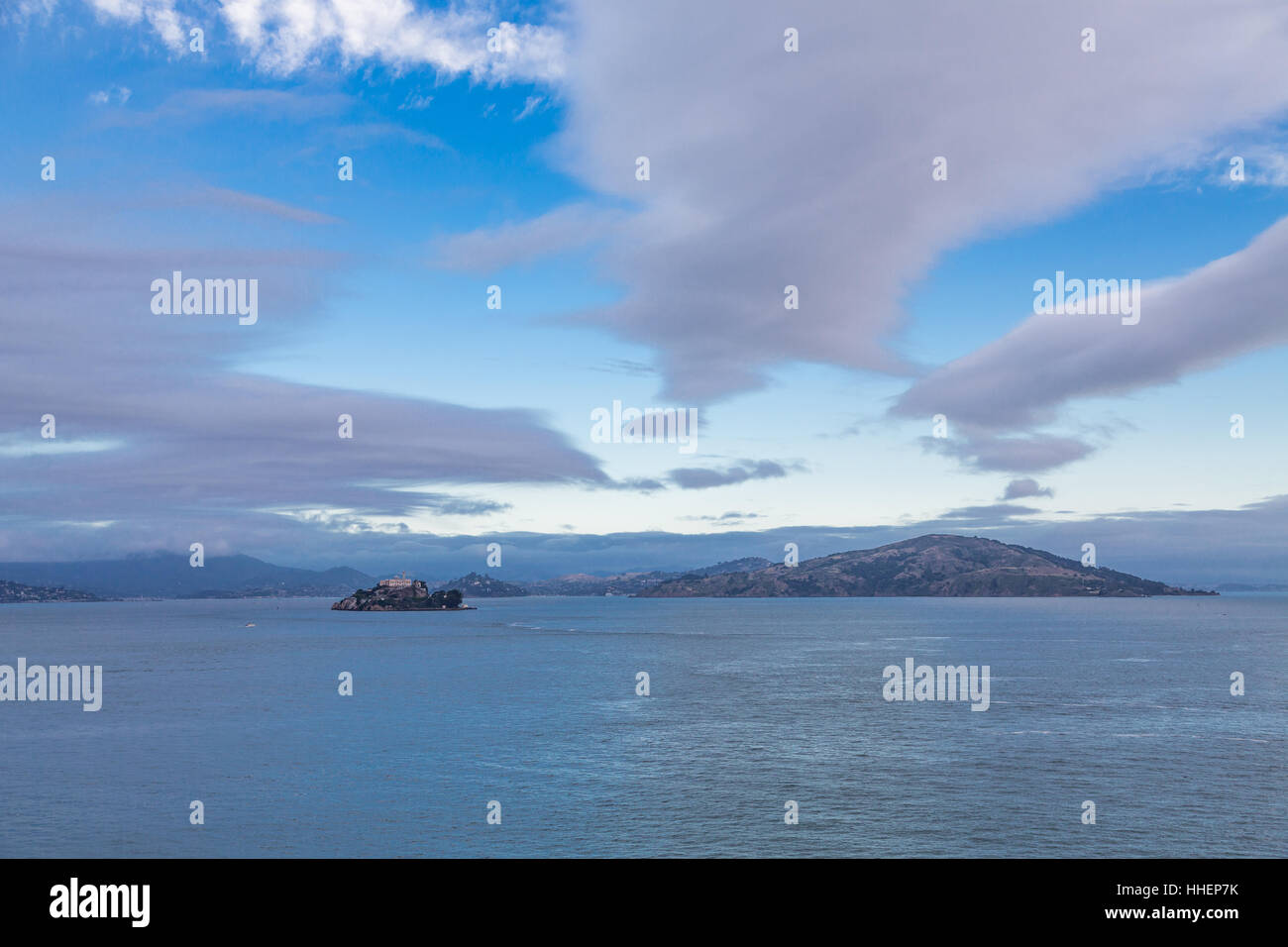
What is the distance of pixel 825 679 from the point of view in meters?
105

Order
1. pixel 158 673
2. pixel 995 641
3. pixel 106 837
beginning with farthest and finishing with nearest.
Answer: pixel 995 641 → pixel 158 673 → pixel 106 837

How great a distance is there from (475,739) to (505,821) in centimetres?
2508
